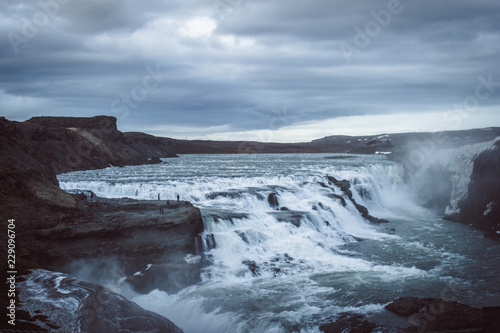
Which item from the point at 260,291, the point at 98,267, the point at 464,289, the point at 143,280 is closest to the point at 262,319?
the point at 260,291

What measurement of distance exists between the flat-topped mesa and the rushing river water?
118ft

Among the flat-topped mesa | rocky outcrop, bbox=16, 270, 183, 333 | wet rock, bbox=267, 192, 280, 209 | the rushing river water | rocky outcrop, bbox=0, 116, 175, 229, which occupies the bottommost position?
the rushing river water

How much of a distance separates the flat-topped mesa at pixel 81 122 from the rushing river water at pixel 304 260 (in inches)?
1422

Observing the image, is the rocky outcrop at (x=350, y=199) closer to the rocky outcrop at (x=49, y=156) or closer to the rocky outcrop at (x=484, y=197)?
the rocky outcrop at (x=484, y=197)

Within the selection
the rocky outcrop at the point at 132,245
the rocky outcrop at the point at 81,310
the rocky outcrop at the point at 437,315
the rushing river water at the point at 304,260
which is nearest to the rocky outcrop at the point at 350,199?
the rushing river water at the point at 304,260

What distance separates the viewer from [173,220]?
55.8 ft

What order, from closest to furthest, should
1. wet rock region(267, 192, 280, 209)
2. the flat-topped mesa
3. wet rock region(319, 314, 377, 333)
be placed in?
wet rock region(319, 314, 377, 333) < wet rock region(267, 192, 280, 209) < the flat-topped mesa

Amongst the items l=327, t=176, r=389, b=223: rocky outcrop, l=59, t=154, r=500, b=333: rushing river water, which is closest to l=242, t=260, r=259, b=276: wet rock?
l=59, t=154, r=500, b=333: rushing river water

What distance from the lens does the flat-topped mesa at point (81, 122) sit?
199ft

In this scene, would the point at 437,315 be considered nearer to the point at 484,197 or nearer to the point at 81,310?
the point at 81,310

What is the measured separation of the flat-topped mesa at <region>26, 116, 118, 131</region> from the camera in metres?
60.6

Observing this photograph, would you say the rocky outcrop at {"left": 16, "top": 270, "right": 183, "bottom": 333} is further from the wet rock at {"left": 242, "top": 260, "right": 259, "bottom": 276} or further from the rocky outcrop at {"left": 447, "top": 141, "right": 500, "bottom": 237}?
the rocky outcrop at {"left": 447, "top": 141, "right": 500, "bottom": 237}

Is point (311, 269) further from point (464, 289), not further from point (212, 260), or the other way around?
point (464, 289)

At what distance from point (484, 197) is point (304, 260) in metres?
15.4
